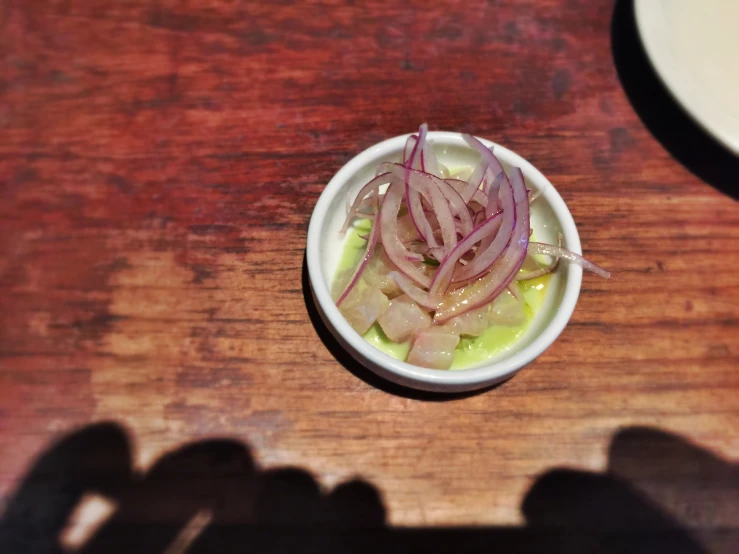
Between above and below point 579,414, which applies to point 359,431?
below

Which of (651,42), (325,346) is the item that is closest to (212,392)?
(325,346)

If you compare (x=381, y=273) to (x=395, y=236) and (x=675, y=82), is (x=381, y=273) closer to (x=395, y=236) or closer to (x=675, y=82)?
(x=395, y=236)

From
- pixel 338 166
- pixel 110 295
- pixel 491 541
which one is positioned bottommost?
pixel 491 541

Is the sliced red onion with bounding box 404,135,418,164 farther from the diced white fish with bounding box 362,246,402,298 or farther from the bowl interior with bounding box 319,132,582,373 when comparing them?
the diced white fish with bounding box 362,246,402,298

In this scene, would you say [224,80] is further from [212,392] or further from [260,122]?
[212,392]

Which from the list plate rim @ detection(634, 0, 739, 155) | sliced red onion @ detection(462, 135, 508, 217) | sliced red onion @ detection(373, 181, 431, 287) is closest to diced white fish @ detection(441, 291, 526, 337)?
sliced red onion @ detection(373, 181, 431, 287)

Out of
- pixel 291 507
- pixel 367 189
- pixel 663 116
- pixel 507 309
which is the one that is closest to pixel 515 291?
pixel 507 309

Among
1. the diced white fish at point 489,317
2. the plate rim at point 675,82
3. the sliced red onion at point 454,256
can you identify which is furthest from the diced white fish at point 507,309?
the plate rim at point 675,82
